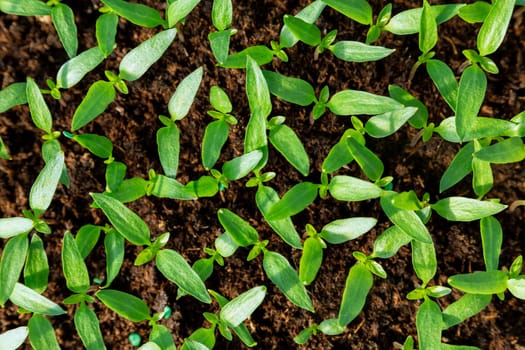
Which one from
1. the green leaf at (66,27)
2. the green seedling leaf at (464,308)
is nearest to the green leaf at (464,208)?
the green seedling leaf at (464,308)

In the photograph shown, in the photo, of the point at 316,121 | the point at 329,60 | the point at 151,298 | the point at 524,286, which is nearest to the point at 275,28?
the point at 329,60

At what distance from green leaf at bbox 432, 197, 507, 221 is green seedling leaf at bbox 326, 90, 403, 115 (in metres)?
0.26

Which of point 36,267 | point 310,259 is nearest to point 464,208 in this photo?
point 310,259

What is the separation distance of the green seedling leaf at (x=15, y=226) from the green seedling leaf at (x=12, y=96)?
0.92 feet

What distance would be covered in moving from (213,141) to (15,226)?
50cm

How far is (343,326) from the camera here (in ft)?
4.33

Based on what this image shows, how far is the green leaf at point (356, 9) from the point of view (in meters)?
1.31

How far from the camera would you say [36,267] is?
4.38 feet

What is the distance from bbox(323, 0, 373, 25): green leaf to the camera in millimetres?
1311

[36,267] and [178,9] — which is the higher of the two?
[178,9]

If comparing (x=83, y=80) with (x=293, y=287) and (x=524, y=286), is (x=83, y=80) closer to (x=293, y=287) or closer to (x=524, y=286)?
(x=293, y=287)

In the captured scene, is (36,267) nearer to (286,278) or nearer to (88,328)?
(88,328)

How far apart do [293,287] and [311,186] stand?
0.24m

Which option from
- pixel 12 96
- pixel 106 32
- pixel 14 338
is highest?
pixel 106 32
